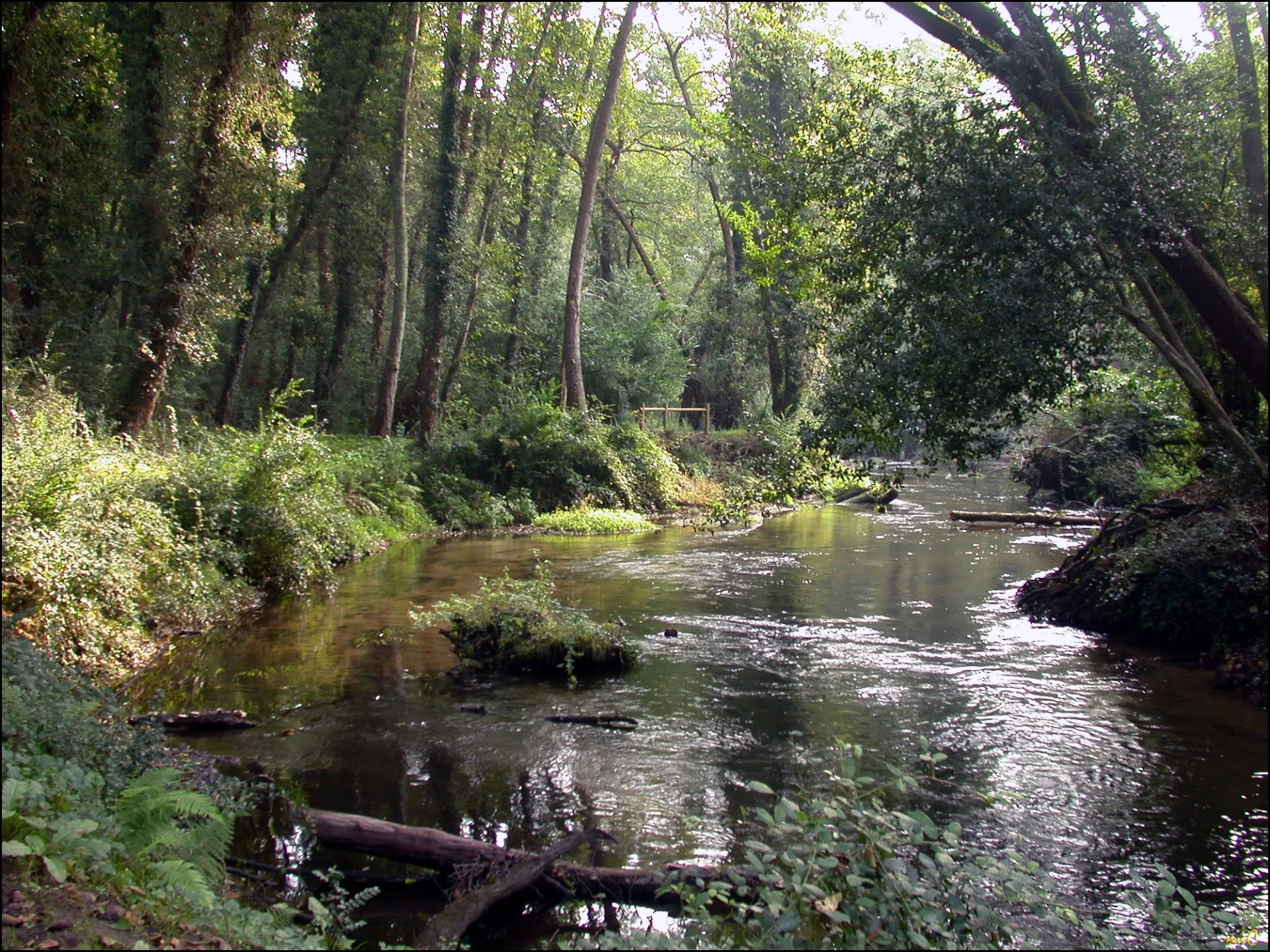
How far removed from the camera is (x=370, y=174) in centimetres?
2578

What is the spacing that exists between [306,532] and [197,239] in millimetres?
5257

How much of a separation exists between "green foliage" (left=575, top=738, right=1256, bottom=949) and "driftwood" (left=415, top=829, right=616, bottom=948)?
1.66 feet

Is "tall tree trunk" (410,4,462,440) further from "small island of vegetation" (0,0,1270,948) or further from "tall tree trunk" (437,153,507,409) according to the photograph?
"tall tree trunk" (437,153,507,409)

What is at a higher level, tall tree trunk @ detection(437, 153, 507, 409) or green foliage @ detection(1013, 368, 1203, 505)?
tall tree trunk @ detection(437, 153, 507, 409)

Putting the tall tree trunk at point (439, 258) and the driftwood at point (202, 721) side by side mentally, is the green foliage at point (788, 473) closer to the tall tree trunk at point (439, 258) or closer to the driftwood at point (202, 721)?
the driftwood at point (202, 721)

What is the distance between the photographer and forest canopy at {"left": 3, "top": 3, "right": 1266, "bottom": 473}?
313 inches

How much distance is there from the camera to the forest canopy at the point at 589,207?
796 cm

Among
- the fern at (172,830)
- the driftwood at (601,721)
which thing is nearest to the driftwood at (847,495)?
the driftwood at (601,721)

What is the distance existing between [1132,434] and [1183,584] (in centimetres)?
674

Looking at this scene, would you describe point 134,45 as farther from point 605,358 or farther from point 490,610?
point 605,358

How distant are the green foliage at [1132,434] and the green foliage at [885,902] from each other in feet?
16.5

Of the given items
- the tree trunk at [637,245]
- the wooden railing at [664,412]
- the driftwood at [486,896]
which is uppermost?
the tree trunk at [637,245]

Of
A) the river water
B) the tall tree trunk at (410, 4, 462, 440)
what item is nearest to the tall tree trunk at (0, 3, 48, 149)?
the river water

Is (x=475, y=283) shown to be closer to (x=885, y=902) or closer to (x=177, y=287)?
(x=177, y=287)
